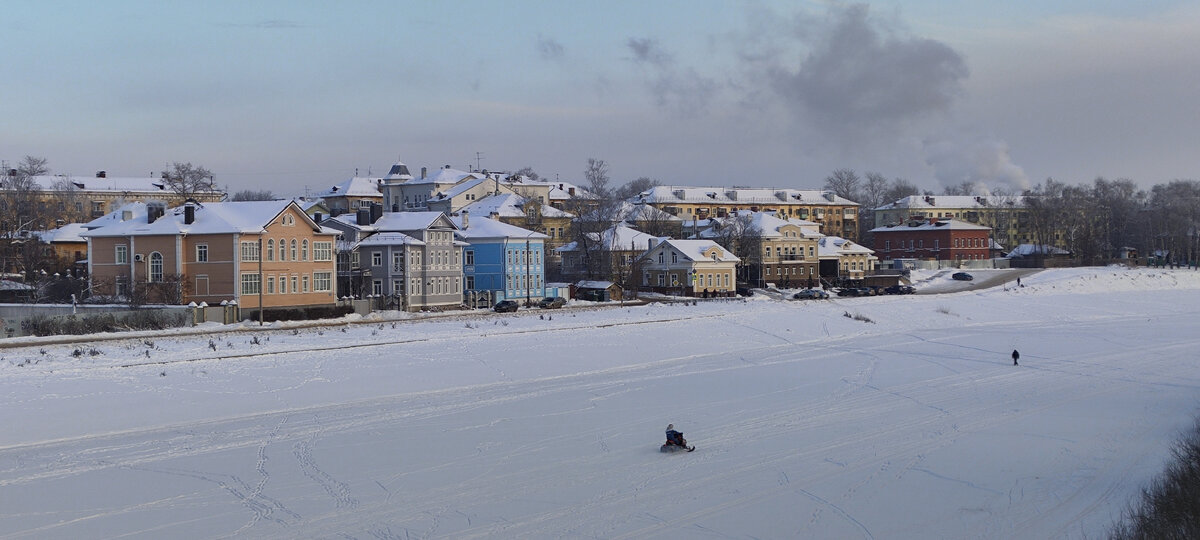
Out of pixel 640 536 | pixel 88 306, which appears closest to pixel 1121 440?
pixel 640 536

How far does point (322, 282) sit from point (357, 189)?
75.0m

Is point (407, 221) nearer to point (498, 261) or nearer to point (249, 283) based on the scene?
point (498, 261)

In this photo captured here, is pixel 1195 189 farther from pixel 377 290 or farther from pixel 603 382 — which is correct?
pixel 603 382

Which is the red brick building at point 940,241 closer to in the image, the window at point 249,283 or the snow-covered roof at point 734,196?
the snow-covered roof at point 734,196

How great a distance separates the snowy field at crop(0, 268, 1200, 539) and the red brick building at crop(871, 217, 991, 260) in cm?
6421

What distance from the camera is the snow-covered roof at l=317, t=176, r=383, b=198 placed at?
13150 centimetres

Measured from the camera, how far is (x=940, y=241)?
359 feet

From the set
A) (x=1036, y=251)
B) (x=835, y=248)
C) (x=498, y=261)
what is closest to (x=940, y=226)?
(x=1036, y=251)

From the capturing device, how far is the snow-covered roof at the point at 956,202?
138750mm

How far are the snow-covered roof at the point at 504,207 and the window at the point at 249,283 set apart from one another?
143ft

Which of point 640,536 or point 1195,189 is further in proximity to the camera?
point 1195,189

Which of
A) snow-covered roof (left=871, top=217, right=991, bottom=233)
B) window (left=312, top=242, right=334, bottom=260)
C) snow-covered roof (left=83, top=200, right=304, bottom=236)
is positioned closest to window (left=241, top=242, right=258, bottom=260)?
snow-covered roof (left=83, top=200, right=304, bottom=236)

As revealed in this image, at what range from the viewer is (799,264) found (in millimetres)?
94438

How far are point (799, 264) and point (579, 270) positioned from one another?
68.9ft
